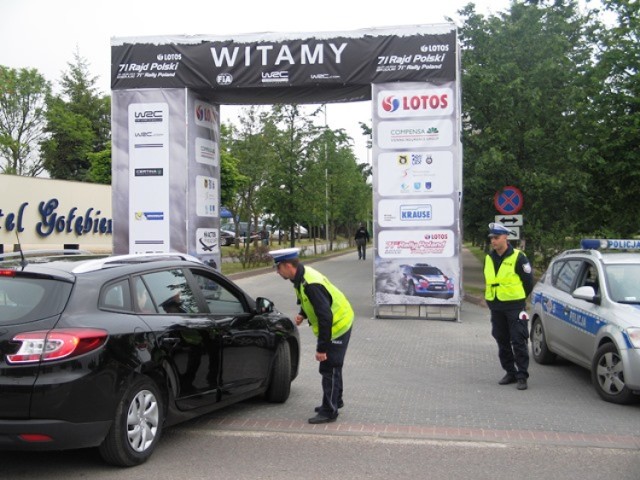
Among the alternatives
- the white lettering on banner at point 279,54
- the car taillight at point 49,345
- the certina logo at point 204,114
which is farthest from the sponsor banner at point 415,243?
the car taillight at point 49,345

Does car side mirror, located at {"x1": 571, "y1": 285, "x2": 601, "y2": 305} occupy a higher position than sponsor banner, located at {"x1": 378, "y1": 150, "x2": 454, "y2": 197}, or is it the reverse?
sponsor banner, located at {"x1": 378, "y1": 150, "x2": 454, "y2": 197}

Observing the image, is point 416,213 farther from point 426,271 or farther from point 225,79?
point 225,79

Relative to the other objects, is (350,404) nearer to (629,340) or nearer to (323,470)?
(323,470)

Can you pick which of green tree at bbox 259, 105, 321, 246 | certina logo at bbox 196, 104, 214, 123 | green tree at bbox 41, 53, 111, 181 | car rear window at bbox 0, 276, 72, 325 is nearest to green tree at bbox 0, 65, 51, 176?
green tree at bbox 41, 53, 111, 181

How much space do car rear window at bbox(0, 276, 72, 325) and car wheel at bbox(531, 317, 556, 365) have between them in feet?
21.2

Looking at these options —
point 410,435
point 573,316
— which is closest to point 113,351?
point 410,435

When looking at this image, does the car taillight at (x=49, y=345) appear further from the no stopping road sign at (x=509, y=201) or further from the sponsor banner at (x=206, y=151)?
the no stopping road sign at (x=509, y=201)

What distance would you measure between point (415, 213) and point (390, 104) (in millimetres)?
2168

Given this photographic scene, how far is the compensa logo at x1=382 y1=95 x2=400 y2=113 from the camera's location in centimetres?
1362

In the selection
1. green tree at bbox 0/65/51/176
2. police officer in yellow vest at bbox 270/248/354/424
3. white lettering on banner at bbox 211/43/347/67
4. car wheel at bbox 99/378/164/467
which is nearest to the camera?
car wheel at bbox 99/378/164/467

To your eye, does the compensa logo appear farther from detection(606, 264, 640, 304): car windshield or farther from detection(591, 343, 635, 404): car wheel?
detection(591, 343, 635, 404): car wheel

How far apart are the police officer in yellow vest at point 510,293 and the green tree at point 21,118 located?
38.7m

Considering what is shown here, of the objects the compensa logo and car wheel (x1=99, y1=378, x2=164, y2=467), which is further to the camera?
the compensa logo

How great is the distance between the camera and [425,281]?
44.5 ft
